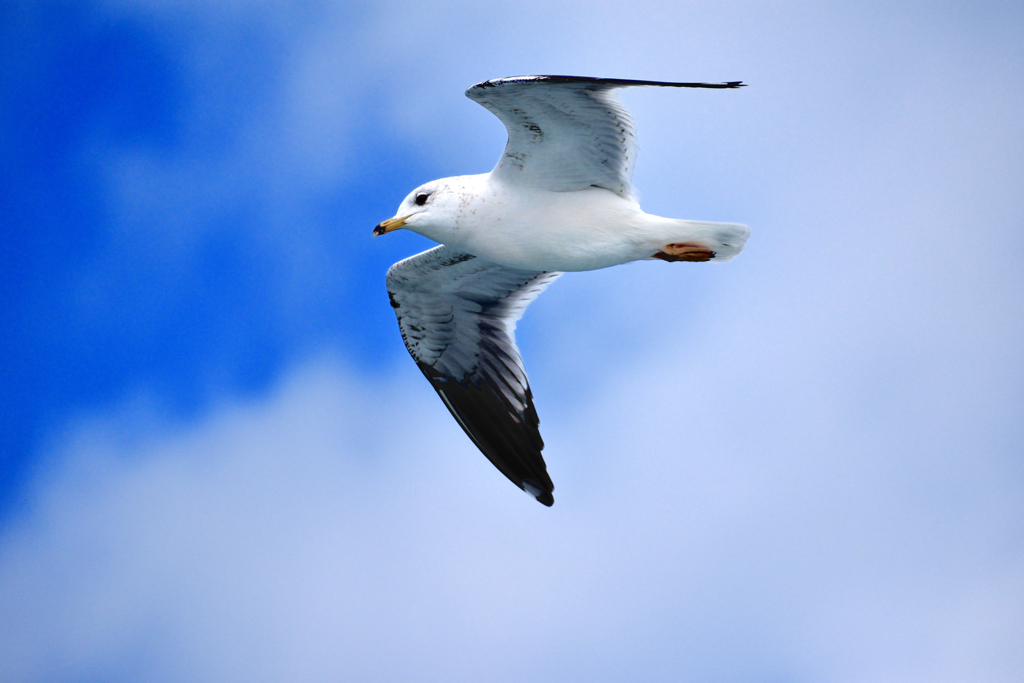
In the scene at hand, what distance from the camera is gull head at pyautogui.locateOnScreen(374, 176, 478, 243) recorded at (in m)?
5.82

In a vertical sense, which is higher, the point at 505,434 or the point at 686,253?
the point at 686,253

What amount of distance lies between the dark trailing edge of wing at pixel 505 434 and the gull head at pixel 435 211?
1.83 metres

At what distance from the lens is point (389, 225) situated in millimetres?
5801

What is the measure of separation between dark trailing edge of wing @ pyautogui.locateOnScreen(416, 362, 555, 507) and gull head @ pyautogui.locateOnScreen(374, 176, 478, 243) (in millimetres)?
1828

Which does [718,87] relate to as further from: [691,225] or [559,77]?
[691,225]

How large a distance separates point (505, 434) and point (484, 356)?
616mm

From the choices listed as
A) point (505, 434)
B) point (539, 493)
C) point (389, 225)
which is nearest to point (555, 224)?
point (389, 225)

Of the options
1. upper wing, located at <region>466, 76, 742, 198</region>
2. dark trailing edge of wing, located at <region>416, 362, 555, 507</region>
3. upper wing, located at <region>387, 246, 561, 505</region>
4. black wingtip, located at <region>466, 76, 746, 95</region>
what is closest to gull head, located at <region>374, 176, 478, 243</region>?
upper wing, located at <region>466, 76, 742, 198</region>

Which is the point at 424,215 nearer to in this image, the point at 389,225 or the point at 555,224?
the point at 389,225

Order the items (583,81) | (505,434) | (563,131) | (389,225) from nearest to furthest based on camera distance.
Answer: (583,81)
(563,131)
(389,225)
(505,434)

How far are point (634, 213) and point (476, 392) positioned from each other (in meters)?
2.16

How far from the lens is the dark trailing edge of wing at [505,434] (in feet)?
23.9

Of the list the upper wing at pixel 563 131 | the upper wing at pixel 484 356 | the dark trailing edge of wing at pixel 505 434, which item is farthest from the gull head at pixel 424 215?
the dark trailing edge of wing at pixel 505 434

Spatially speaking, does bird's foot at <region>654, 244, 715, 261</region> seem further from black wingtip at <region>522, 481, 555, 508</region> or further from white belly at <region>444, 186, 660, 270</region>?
black wingtip at <region>522, 481, 555, 508</region>
